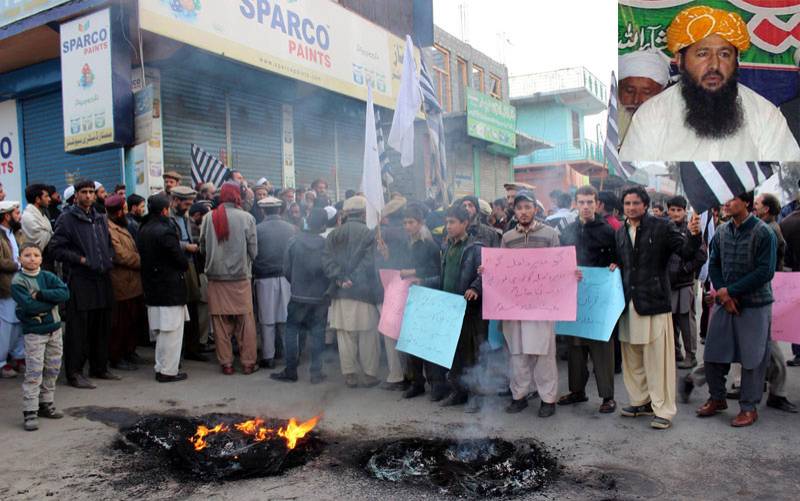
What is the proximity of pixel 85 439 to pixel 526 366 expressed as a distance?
3.42 meters

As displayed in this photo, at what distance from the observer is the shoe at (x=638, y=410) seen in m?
4.83

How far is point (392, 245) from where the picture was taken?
583 centimetres

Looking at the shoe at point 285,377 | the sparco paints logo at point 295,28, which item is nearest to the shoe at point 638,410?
the shoe at point 285,377

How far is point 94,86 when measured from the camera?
8594 millimetres

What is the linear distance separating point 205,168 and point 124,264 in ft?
Answer: 11.5

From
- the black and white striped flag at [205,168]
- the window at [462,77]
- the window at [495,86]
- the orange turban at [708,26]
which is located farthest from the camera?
the window at [495,86]

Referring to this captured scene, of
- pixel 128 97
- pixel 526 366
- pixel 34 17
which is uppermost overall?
pixel 34 17

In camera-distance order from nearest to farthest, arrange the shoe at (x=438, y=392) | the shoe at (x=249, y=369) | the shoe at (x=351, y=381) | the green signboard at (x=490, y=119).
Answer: the shoe at (x=438, y=392)
the shoe at (x=351, y=381)
the shoe at (x=249, y=369)
the green signboard at (x=490, y=119)

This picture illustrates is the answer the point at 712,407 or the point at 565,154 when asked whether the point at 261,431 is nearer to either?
the point at 712,407

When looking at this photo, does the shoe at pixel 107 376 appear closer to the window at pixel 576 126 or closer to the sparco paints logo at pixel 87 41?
the sparco paints logo at pixel 87 41

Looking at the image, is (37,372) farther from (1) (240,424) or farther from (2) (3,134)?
(2) (3,134)

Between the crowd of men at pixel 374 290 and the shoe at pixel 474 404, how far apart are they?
0.6 inches

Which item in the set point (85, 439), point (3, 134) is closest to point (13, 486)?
point (85, 439)

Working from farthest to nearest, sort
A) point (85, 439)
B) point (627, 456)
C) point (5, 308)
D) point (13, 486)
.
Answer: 1. point (5, 308)
2. point (85, 439)
3. point (627, 456)
4. point (13, 486)
